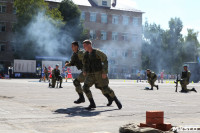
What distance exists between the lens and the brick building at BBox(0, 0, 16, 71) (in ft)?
202

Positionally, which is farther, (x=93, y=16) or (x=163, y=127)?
(x=93, y=16)

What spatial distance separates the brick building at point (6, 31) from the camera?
6172 cm

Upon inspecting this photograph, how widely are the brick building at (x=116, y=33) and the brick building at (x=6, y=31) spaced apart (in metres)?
7.32

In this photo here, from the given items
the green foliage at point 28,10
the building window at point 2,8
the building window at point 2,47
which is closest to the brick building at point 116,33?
the building window at point 2,8

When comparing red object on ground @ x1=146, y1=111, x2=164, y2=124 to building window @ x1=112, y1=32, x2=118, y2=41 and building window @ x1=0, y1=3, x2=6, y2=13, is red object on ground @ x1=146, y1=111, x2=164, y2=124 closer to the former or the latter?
building window @ x1=0, y1=3, x2=6, y2=13

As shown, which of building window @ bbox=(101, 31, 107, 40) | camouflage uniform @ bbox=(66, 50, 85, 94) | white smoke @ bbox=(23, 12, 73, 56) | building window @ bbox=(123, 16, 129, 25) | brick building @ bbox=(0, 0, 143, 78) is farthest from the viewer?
building window @ bbox=(123, 16, 129, 25)

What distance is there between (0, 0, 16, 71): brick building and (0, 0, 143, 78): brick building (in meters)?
7.32

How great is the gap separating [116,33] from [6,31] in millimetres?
21199

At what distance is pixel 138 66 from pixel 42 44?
2419 centimetres

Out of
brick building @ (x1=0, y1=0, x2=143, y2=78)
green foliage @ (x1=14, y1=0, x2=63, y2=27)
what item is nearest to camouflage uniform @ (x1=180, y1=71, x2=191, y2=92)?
green foliage @ (x1=14, y1=0, x2=63, y2=27)

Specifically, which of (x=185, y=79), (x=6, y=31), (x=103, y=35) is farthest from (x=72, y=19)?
(x=185, y=79)

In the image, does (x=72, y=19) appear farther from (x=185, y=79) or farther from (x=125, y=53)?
→ (x=185, y=79)

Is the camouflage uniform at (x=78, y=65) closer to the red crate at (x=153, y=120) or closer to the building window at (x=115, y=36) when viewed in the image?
the red crate at (x=153, y=120)

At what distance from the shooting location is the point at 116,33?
239ft
